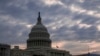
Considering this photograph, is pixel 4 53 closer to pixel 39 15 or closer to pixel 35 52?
pixel 35 52

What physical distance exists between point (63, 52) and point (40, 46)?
1258cm

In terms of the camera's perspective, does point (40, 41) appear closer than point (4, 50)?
No

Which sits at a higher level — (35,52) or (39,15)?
(39,15)

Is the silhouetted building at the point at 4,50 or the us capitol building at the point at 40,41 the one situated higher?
the us capitol building at the point at 40,41

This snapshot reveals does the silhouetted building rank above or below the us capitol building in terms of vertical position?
below

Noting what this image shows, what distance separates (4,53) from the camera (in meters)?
154

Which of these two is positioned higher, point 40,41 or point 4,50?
point 40,41

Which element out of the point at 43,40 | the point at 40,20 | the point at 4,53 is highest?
the point at 40,20

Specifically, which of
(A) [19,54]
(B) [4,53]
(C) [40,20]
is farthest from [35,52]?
(C) [40,20]

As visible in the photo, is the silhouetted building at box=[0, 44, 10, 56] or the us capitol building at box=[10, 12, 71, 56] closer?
the silhouetted building at box=[0, 44, 10, 56]

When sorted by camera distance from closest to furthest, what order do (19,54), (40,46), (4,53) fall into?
(4,53)
(19,54)
(40,46)

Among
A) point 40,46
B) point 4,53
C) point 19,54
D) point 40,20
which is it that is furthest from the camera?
point 40,20

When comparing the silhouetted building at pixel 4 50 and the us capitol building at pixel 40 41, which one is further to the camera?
the us capitol building at pixel 40 41

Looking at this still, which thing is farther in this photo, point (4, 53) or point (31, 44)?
point (31, 44)
